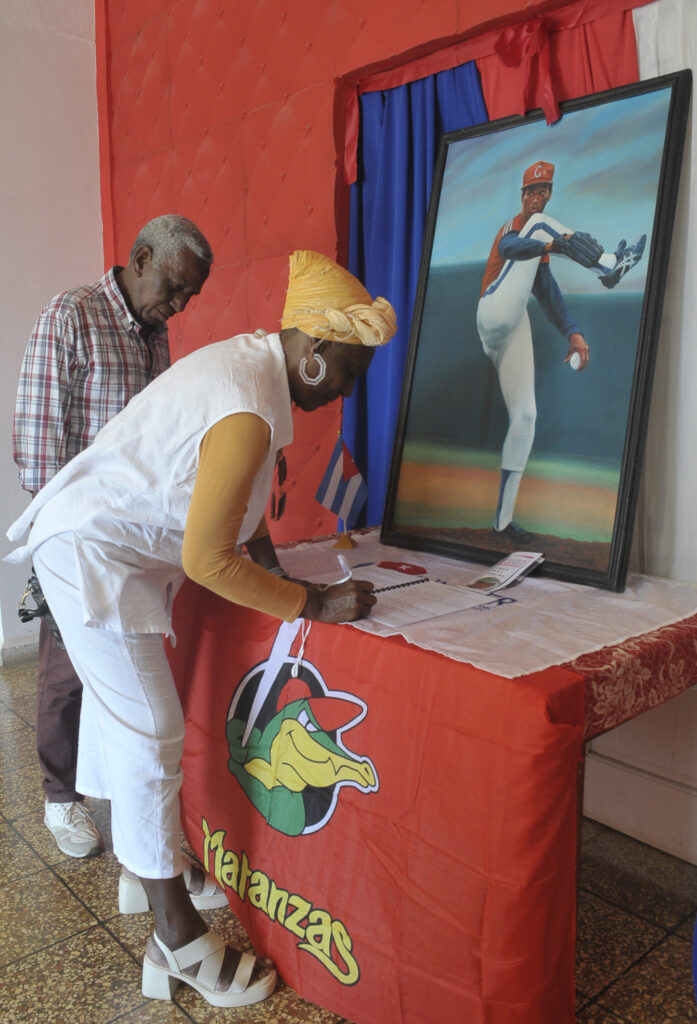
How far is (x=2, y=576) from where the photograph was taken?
379cm

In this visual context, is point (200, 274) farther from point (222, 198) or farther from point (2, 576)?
point (2, 576)

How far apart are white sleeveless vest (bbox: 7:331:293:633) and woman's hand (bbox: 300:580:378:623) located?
0.77ft

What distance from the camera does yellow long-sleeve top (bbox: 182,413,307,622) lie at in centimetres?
149

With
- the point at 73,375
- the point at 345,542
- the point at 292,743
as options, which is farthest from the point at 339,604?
the point at 73,375

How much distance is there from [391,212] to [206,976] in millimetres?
2253

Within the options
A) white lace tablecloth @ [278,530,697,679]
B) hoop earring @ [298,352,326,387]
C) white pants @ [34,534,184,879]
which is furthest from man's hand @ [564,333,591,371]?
white pants @ [34,534,184,879]

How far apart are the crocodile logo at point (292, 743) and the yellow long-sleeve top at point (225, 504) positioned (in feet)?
0.85

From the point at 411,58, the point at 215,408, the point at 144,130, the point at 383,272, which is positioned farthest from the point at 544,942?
the point at 144,130

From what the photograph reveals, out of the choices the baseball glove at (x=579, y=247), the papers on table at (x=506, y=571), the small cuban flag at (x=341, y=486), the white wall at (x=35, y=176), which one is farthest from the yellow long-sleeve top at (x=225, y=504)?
the white wall at (x=35, y=176)

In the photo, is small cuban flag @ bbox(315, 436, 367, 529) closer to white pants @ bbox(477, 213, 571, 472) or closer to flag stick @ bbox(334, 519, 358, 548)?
flag stick @ bbox(334, 519, 358, 548)

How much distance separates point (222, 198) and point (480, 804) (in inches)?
108

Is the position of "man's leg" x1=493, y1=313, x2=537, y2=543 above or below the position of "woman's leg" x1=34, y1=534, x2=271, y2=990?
above

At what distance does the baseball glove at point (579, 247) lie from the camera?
2.00 metres

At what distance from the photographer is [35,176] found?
3.85 metres
